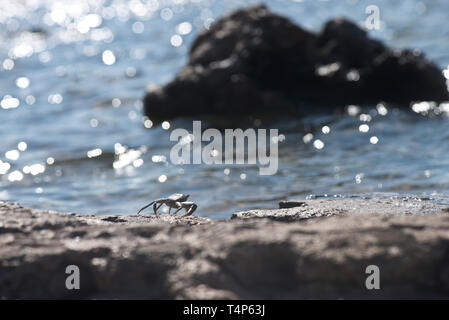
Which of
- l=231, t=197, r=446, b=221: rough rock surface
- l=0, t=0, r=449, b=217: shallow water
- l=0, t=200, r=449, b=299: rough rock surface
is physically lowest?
l=0, t=200, r=449, b=299: rough rock surface

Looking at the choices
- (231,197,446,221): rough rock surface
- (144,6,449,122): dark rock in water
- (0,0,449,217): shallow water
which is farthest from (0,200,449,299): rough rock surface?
(144,6,449,122): dark rock in water

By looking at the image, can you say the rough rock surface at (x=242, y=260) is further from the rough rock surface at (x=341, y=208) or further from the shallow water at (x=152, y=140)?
the shallow water at (x=152, y=140)

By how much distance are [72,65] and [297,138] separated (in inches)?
265

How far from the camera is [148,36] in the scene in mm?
15367

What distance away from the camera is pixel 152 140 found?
834 cm

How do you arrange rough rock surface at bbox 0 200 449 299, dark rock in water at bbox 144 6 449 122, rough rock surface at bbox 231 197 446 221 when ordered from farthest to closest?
dark rock in water at bbox 144 6 449 122, rough rock surface at bbox 231 197 446 221, rough rock surface at bbox 0 200 449 299

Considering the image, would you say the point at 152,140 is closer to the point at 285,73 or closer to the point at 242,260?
the point at 285,73

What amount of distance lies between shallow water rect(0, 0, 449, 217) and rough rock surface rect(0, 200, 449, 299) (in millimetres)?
2231

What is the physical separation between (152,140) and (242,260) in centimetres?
599

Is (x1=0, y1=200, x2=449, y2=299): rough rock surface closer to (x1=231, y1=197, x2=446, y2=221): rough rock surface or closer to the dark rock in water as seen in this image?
(x1=231, y1=197, x2=446, y2=221): rough rock surface

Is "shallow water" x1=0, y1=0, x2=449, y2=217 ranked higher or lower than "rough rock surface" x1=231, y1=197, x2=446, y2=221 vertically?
higher

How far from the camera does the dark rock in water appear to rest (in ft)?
28.0

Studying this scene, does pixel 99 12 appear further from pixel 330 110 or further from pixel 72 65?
pixel 330 110

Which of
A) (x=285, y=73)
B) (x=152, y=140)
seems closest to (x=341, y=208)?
(x=152, y=140)
